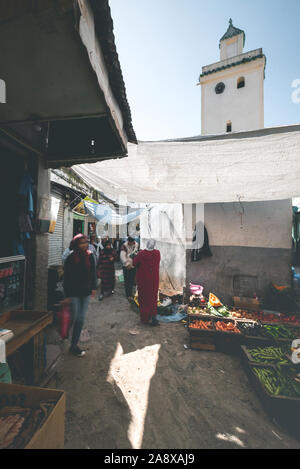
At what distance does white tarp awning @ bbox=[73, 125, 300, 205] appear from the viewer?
2846 mm

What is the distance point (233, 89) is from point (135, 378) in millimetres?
17275

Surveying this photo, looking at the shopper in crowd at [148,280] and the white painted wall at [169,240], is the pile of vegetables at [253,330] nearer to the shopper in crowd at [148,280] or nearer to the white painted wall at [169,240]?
the shopper in crowd at [148,280]

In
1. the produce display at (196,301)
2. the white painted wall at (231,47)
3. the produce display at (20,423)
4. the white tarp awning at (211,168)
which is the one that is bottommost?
the produce display at (196,301)

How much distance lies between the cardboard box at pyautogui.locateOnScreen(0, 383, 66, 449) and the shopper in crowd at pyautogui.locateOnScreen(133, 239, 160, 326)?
325 centimetres

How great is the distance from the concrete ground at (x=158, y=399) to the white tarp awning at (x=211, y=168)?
A: 11.5 feet

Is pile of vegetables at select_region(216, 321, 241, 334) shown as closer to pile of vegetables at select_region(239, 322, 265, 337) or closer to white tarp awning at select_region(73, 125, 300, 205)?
pile of vegetables at select_region(239, 322, 265, 337)

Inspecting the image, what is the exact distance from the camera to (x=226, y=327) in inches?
158

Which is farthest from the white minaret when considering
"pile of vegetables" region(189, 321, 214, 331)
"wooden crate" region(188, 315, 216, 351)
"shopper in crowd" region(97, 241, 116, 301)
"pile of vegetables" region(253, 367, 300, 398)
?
"pile of vegetables" region(253, 367, 300, 398)

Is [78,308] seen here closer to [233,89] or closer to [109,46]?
[109,46]

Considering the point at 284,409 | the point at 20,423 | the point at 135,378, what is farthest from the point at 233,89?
the point at 20,423

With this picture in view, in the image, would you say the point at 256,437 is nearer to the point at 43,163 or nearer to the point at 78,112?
the point at 78,112

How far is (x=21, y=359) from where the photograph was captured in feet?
8.38

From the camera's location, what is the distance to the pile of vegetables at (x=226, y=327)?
A: 3861 mm

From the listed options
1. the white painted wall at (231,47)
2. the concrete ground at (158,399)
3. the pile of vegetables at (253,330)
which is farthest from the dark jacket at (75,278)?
the white painted wall at (231,47)
